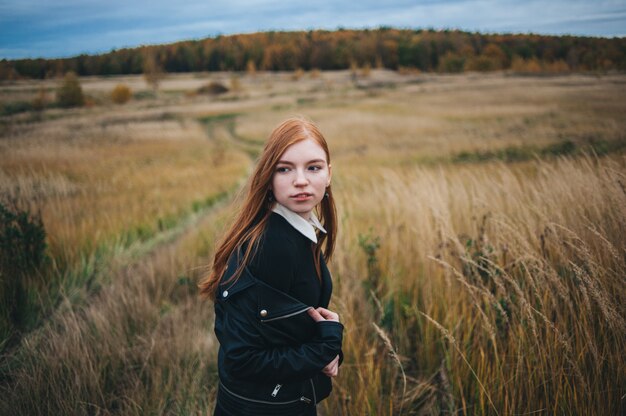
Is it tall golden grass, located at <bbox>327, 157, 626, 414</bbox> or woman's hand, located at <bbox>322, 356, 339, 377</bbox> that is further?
tall golden grass, located at <bbox>327, 157, 626, 414</bbox>

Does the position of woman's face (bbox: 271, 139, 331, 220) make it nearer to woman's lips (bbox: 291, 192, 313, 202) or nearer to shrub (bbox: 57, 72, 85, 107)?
woman's lips (bbox: 291, 192, 313, 202)

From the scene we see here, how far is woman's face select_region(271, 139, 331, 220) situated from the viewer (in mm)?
1452

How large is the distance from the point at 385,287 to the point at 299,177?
2.49 meters

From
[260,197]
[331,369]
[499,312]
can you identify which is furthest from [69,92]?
[499,312]

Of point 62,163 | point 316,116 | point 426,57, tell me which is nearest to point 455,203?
point 62,163

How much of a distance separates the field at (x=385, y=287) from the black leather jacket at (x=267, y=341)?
18.0 inches

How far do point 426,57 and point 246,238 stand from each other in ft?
142

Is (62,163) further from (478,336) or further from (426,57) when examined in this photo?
(426,57)

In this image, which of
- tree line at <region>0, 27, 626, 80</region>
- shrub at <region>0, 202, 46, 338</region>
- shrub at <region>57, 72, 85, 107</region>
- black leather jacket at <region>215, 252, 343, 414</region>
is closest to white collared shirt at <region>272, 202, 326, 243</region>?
black leather jacket at <region>215, 252, 343, 414</region>

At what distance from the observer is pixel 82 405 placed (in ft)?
7.82

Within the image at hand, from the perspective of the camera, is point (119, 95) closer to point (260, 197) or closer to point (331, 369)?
point (260, 197)

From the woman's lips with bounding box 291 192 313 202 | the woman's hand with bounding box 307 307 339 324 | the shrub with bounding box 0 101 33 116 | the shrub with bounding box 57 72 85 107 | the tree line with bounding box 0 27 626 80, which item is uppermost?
the tree line with bounding box 0 27 626 80

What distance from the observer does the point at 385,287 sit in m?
3.62

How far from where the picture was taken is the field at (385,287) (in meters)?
2.14
